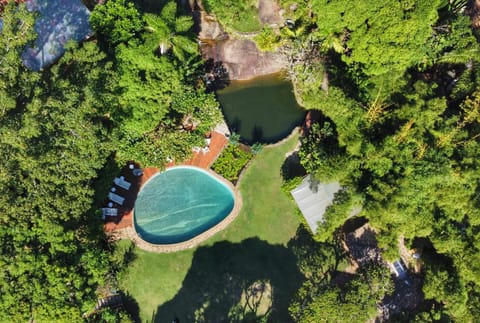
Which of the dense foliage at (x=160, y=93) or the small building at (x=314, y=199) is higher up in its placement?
the dense foliage at (x=160, y=93)

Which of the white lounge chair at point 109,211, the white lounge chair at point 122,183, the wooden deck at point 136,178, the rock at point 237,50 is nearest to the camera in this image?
the white lounge chair at point 109,211

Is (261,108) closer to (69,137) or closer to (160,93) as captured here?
(160,93)

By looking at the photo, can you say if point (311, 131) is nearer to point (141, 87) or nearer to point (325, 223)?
point (325, 223)

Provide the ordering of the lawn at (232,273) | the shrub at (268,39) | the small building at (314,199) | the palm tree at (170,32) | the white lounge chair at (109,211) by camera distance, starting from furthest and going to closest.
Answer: the shrub at (268,39)
the white lounge chair at (109,211)
the lawn at (232,273)
the small building at (314,199)
the palm tree at (170,32)

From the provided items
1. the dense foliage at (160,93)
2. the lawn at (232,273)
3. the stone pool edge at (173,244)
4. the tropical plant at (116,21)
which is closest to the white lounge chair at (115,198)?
the stone pool edge at (173,244)

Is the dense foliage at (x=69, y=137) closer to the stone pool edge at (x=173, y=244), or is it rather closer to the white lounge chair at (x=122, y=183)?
the white lounge chair at (x=122, y=183)

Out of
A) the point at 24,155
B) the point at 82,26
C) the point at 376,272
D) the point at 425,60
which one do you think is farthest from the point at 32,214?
the point at 425,60

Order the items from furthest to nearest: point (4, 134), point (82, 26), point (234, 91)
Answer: point (234, 91) → point (82, 26) → point (4, 134)
